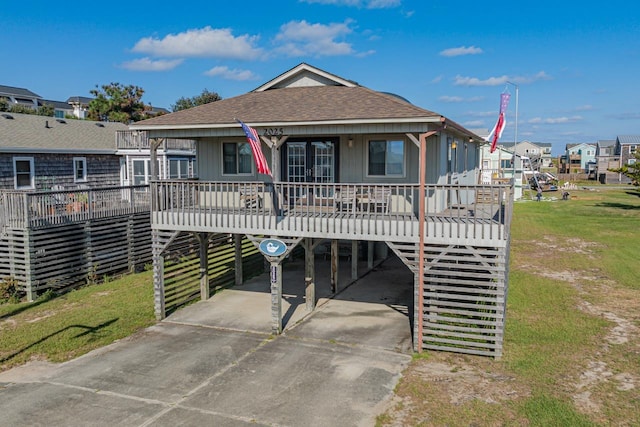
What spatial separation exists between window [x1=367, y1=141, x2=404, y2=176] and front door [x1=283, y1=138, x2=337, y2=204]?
109 centimetres

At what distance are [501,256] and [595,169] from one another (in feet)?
275

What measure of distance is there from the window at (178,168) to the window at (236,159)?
1231 centimetres

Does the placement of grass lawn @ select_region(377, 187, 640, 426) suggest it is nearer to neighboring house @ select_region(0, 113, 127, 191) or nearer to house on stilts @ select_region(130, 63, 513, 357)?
house on stilts @ select_region(130, 63, 513, 357)

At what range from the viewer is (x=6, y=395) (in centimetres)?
868

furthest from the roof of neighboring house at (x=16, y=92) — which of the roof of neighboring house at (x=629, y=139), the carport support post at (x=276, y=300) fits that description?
the roof of neighboring house at (x=629, y=139)

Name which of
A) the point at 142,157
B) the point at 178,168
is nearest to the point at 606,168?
the point at 178,168

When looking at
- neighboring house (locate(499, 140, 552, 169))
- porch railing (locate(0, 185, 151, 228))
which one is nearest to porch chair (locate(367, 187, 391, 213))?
porch railing (locate(0, 185, 151, 228))

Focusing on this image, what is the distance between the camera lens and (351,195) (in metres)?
13.2

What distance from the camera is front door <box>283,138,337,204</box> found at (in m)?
14.4

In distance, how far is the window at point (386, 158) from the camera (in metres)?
13.7

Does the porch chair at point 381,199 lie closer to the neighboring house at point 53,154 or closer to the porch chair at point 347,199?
the porch chair at point 347,199

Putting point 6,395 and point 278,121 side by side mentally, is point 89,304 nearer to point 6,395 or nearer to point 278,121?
point 6,395

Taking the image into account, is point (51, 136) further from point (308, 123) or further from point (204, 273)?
point (308, 123)

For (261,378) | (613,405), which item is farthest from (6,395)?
(613,405)
